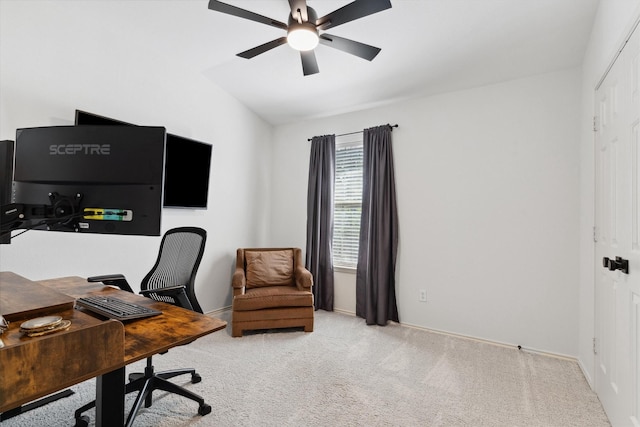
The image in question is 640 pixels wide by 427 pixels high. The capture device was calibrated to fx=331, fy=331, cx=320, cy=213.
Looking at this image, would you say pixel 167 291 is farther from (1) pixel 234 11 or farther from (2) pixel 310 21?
(2) pixel 310 21

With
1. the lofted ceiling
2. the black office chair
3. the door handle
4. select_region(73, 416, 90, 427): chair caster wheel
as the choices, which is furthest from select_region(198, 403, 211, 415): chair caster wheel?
the lofted ceiling

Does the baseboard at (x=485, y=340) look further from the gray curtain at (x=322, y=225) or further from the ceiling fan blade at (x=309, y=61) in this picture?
the ceiling fan blade at (x=309, y=61)

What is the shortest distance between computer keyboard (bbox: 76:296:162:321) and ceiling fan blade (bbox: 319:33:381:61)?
1.99 metres

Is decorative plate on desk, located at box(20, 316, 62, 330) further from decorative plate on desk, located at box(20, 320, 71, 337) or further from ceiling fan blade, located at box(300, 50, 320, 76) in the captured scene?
ceiling fan blade, located at box(300, 50, 320, 76)

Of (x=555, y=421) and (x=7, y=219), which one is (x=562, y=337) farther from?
(x=7, y=219)

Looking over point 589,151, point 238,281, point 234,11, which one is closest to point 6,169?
point 234,11

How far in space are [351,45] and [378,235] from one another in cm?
205

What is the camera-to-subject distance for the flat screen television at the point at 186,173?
3395mm

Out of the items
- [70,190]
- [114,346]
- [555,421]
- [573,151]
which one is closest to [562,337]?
[555,421]

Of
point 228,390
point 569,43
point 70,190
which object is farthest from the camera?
point 569,43

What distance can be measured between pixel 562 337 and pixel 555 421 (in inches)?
45.1

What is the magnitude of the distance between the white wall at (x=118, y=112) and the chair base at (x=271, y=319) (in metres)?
0.86

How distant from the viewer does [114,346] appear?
0.85 metres

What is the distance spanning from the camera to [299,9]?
2043mm
